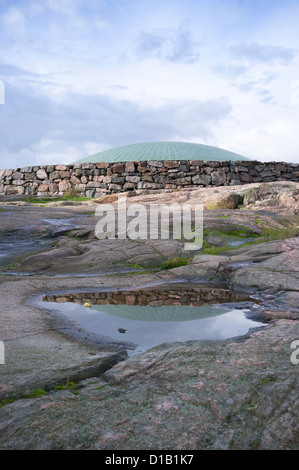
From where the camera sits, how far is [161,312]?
3.93m

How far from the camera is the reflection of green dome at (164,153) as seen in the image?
24973 millimetres

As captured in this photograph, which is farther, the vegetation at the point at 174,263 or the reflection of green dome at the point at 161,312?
the vegetation at the point at 174,263

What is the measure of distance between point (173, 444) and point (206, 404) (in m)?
0.35

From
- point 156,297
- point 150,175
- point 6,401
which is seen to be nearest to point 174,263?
point 156,297

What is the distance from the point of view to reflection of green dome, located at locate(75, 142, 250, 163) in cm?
2497

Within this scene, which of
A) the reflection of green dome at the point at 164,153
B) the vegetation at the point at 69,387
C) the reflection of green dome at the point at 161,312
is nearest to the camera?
the vegetation at the point at 69,387

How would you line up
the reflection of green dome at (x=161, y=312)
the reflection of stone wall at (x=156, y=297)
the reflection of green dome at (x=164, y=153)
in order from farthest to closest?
the reflection of green dome at (x=164, y=153), the reflection of stone wall at (x=156, y=297), the reflection of green dome at (x=161, y=312)

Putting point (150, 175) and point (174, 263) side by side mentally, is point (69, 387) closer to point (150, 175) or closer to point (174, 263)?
point (174, 263)

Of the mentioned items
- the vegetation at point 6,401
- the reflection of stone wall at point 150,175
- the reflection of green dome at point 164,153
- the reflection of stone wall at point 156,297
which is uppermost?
the reflection of green dome at point 164,153

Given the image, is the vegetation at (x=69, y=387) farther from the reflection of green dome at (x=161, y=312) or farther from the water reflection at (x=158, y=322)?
the reflection of green dome at (x=161, y=312)

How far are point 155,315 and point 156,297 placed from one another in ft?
2.41

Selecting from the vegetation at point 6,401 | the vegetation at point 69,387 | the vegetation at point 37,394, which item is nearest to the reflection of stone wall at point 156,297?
the vegetation at point 69,387

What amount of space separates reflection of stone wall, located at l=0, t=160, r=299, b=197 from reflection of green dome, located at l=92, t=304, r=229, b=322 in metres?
14.1

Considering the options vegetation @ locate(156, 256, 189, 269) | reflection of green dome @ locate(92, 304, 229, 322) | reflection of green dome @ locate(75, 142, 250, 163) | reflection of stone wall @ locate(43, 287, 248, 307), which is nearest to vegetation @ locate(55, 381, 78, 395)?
reflection of green dome @ locate(92, 304, 229, 322)
